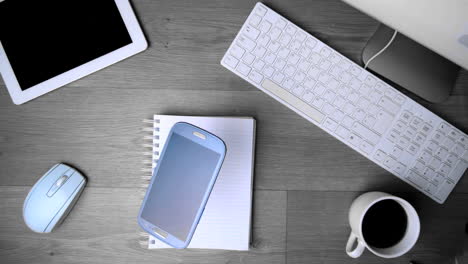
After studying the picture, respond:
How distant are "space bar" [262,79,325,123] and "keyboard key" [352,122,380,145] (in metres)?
0.06

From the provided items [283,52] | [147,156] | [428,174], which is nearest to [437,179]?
[428,174]

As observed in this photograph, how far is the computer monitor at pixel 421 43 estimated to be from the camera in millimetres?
464

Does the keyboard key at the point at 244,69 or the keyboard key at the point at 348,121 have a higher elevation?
the keyboard key at the point at 244,69

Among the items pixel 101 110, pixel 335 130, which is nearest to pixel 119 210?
pixel 101 110

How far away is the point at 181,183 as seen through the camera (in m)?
0.57

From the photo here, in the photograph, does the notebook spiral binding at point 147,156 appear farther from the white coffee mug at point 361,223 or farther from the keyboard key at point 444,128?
the keyboard key at point 444,128

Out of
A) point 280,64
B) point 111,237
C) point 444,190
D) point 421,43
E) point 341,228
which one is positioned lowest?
point 111,237

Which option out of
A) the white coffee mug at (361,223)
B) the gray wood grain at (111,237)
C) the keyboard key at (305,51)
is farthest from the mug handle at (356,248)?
the keyboard key at (305,51)

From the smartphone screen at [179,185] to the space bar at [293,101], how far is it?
0.17 meters

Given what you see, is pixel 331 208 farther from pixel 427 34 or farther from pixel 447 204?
pixel 427 34

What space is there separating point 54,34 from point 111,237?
385 mm

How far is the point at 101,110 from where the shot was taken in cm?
68

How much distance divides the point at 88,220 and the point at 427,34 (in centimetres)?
64

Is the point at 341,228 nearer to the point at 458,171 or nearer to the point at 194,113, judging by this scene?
the point at 458,171
